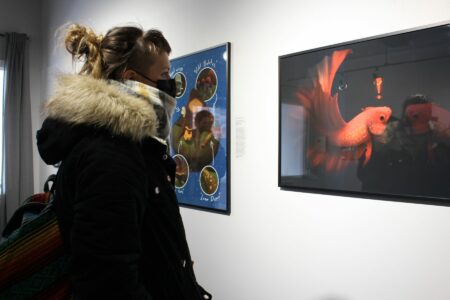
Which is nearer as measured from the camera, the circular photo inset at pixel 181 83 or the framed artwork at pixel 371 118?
the framed artwork at pixel 371 118

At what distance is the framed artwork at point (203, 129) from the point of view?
202cm

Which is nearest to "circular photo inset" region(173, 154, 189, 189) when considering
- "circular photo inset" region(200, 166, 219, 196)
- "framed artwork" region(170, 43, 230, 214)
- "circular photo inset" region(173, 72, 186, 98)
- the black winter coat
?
"framed artwork" region(170, 43, 230, 214)

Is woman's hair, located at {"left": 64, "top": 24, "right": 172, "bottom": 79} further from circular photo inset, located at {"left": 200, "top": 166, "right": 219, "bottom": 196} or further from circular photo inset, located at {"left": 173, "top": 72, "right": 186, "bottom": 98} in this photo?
circular photo inset, located at {"left": 173, "top": 72, "right": 186, "bottom": 98}

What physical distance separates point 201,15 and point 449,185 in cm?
152

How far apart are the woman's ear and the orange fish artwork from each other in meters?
0.83

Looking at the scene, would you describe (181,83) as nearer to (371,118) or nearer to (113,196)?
(371,118)

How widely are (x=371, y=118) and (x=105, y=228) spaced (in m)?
1.04

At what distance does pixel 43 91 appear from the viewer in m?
3.95

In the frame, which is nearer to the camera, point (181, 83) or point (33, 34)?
point (181, 83)

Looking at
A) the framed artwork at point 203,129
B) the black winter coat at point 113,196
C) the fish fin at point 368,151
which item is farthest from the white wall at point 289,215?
the black winter coat at point 113,196

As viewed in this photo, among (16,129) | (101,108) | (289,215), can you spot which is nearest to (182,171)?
(289,215)

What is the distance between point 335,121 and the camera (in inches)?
59.7

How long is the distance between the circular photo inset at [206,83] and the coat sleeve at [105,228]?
1.32m

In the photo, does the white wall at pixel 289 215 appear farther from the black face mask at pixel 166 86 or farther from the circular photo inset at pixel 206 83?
the black face mask at pixel 166 86
